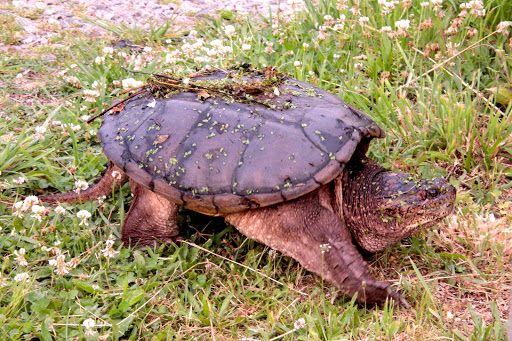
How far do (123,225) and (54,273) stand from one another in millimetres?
415

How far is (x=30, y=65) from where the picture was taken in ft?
13.1

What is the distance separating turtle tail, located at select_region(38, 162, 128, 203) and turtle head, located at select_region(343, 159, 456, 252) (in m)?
1.25

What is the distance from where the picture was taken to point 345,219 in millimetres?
2449

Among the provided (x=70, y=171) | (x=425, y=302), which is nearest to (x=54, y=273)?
(x=70, y=171)

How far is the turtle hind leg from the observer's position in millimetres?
2484

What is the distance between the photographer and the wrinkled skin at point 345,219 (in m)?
2.22

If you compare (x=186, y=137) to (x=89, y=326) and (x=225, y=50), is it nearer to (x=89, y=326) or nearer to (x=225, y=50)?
(x=89, y=326)

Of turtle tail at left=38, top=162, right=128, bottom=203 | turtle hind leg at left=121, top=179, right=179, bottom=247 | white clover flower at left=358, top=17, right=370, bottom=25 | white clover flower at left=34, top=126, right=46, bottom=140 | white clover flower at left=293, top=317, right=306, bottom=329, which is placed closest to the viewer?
white clover flower at left=293, top=317, right=306, bottom=329

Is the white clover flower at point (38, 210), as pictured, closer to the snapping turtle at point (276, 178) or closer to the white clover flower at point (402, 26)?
the snapping turtle at point (276, 178)

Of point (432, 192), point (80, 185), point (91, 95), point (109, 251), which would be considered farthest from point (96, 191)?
point (432, 192)

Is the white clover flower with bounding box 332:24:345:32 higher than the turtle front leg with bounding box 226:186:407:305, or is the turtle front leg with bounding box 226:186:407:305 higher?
the white clover flower with bounding box 332:24:345:32

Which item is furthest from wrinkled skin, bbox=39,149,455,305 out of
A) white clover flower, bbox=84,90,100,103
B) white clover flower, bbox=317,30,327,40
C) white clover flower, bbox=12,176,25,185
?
white clover flower, bbox=317,30,327,40

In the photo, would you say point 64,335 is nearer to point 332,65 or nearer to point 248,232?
point 248,232

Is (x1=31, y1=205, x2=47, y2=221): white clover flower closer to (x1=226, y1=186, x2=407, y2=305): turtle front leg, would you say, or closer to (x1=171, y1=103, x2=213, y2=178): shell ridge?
(x1=171, y1=103, x2=213, y2=178): shell ridge
